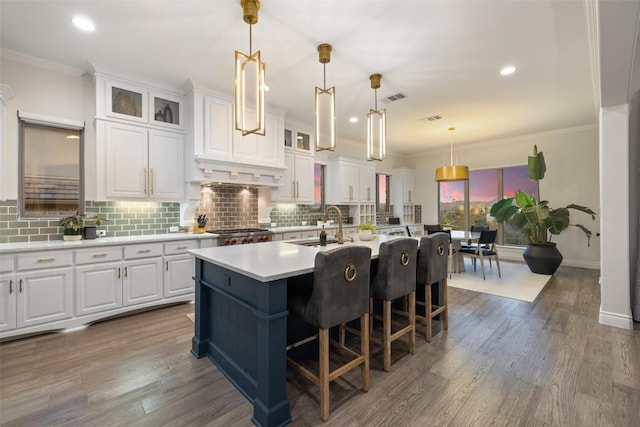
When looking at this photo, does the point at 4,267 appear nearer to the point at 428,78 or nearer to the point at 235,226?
the point at 235,226

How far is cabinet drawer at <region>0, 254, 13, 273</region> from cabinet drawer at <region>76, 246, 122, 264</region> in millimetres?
487

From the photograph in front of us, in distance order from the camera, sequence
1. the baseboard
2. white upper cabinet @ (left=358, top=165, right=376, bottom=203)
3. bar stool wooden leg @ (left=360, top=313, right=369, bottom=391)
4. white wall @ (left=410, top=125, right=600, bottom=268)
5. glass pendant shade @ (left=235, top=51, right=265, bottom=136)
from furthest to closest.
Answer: white upper cabinet @ (left=358, top=165, right=376, bottom=203) → white wall @ (left=410, top=125, right=600, bottom=268) → the baseboard → glass pendant shade @ (left=235, top=51, right=265, bottom=136) → bar stool wooden leg @ (left=360, top=313, right=369, bottom=391)

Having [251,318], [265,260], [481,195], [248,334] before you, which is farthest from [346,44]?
[481,195]

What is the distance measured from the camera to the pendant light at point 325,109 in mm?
2604

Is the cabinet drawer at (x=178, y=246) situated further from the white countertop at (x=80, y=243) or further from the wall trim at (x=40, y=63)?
the wall trim at (x=40, y=63)

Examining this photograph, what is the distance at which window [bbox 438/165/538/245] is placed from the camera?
6844mm

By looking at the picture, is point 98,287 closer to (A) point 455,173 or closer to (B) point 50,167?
(B) point 50,167

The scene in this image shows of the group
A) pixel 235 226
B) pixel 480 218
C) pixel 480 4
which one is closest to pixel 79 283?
pixel 235 226

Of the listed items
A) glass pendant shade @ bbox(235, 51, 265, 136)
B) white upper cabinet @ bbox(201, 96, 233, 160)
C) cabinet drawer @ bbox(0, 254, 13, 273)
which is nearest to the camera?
glass pendant shade @ bbox(235, 51, 265, 136)

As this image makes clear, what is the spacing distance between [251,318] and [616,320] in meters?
3.89

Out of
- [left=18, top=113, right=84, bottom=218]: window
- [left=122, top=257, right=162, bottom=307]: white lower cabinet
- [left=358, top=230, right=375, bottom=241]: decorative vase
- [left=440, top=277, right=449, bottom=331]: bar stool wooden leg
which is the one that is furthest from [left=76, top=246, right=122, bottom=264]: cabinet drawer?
[left=440, top=277, right=449, bottom=331]: bar stool wooden leg

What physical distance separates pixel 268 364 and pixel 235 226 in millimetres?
3347

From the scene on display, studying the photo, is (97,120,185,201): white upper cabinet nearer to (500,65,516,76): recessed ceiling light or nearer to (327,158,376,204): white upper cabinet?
(327,158,376,204): white upper cabinet

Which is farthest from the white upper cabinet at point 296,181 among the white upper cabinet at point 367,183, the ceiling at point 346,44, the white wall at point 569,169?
the white wall at point 569,169
